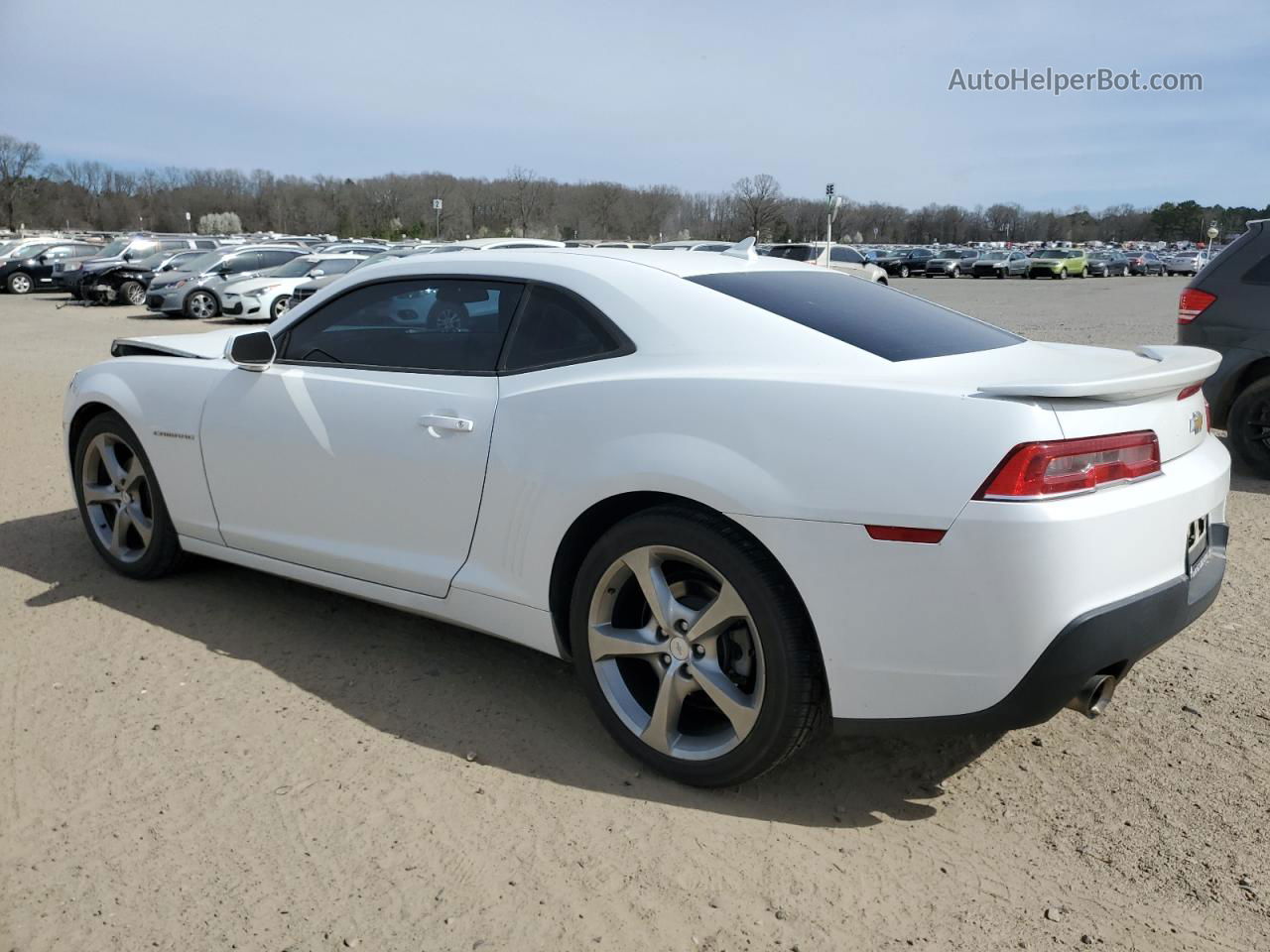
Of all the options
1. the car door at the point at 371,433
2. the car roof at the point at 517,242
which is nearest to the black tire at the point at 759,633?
the car door at the point at 371,433

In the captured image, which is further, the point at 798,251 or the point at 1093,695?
the point at 798,251

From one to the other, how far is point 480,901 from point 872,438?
4.89 feet

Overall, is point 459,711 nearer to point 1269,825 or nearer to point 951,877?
point 951,877

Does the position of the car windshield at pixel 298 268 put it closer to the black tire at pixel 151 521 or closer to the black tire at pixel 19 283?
the black tire at pixel 19 283

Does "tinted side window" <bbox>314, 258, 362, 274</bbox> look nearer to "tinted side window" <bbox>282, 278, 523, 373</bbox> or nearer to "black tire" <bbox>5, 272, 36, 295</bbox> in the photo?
"black tire" <bbox>5, 272, 36, 295</bbox>

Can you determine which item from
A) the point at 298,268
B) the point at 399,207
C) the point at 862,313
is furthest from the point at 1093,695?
the point at 399,207

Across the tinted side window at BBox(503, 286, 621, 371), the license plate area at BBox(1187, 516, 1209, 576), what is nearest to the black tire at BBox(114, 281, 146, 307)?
the tinted side window at BBox(503, 286, 621, 371)

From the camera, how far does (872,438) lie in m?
2.55

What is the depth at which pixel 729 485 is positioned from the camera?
271cm

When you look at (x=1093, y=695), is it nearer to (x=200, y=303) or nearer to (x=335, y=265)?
(x=335, y=265)

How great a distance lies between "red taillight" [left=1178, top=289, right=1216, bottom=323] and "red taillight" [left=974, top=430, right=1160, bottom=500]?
5227 mm

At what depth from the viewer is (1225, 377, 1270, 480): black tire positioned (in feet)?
22.6

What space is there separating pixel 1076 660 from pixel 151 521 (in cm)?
392

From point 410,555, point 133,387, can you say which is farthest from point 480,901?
point 133,387
